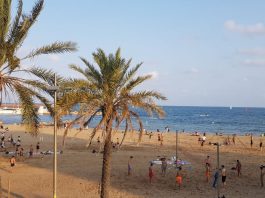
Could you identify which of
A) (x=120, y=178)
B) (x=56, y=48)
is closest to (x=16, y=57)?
(x=56, y=48)

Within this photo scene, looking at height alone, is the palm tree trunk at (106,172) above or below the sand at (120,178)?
above

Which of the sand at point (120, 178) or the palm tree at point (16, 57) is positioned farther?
the sand at point (120, 178)

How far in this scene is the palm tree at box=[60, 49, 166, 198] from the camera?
16.5 metres

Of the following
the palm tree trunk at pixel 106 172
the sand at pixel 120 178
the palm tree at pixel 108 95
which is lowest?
the sand at pixel 120 178

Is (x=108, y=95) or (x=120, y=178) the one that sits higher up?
(x=108, y=95)

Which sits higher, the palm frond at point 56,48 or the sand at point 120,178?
the palm frond at point 56,48

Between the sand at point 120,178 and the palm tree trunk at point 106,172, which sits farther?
the sand at point 120,178

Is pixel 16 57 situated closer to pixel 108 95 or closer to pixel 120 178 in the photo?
pixel 108 95

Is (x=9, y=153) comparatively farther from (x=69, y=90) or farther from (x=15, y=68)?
(x=15, y=68)

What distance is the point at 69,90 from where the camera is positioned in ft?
53.5

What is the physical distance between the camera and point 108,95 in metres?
16.8

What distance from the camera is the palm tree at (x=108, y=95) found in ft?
54.1

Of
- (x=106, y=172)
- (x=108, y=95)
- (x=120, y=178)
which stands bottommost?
(x=120, y=178)

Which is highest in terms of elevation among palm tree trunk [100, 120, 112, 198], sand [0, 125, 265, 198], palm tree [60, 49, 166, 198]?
palm tree [60, 49, 166, 198]
